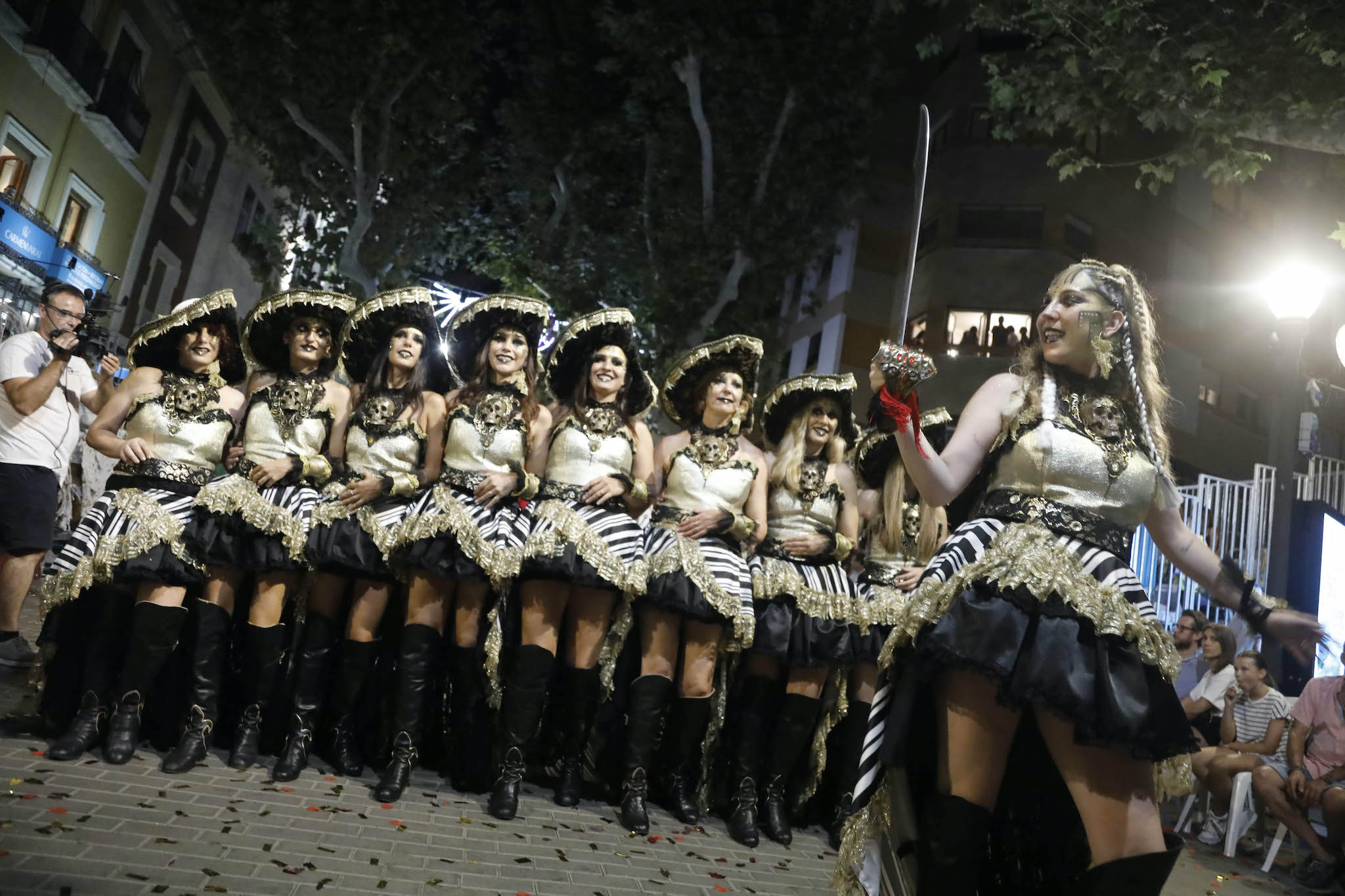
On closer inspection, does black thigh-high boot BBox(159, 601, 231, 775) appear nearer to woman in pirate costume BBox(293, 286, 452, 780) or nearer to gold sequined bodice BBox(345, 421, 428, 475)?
woman in pirate costume BBox(293, 286, 452, 780)

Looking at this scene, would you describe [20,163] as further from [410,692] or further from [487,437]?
[410,692]

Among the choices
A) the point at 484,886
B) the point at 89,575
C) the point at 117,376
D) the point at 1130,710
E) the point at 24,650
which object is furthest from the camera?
the point at 117,376

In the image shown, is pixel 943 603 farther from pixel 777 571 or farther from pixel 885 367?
pixel 777 571

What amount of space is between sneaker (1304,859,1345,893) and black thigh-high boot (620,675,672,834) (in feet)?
13.7

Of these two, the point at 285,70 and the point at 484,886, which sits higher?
the point at 285,70

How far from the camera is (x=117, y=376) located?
16.8 meters

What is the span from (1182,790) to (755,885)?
1817mm

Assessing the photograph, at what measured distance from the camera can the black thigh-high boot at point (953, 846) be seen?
7.98 feet

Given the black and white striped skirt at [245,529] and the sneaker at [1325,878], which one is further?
the sneaker at [1325,878]

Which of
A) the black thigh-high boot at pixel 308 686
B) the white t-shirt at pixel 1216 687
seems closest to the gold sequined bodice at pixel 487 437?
the black thigh-high boot at pixel 308 686

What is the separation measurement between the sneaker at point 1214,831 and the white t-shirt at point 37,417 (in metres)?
7.83

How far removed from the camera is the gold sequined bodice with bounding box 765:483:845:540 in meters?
5.26

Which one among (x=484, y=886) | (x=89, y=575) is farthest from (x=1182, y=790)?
(x=89, y=575)

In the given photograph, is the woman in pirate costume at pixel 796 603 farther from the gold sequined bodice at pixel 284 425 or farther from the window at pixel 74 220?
the window at pixel 74 220
